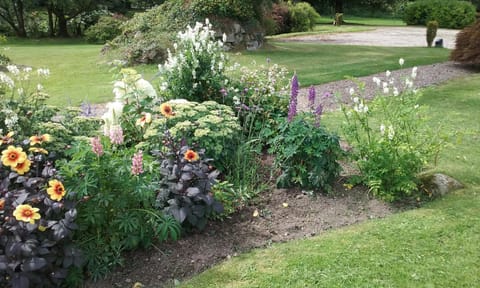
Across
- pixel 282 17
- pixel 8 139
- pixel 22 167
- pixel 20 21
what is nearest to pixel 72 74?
pixel 8 139

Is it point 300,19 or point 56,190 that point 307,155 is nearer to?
point 56,190

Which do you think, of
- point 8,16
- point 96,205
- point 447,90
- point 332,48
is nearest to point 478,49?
point 447,90

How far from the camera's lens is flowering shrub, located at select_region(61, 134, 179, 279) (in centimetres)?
284

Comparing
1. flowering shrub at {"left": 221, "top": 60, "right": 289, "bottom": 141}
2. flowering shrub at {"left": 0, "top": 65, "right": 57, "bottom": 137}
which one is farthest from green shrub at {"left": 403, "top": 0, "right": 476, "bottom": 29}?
flowering shrub at {"left": 0, "top": 65, "right": 57, "bottom": 137}

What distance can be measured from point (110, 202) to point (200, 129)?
1055mm

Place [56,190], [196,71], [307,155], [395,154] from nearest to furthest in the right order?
[56,190], [395,154], [307,155], [196,71]

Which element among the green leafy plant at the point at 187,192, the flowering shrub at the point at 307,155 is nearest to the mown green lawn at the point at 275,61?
the flowering shrub at the point at 307,155

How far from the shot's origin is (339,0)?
36.7 meters

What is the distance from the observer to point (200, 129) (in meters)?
3.73

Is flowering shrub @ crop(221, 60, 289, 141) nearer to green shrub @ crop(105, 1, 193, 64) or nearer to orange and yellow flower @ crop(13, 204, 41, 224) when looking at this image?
orange and yellow flower @ crop(13, 204, 41, 224)

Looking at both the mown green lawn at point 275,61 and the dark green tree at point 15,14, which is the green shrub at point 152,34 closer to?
the mown green lawn at point 275,61

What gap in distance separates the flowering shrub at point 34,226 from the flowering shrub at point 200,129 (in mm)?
941

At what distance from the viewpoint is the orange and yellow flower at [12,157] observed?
271 cm

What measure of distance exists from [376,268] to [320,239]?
491 millimetres
